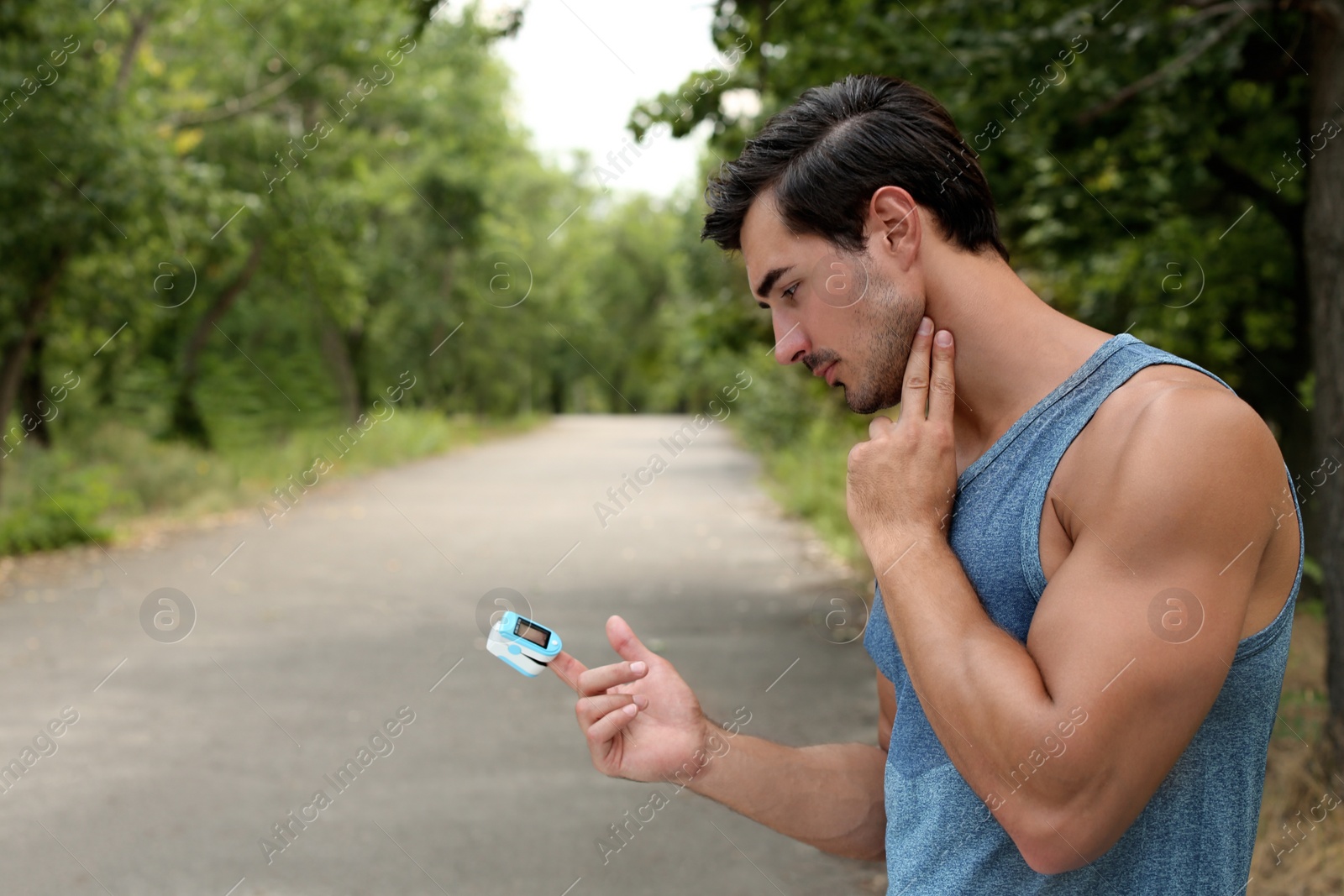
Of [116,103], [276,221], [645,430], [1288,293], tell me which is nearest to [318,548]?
[116,103]

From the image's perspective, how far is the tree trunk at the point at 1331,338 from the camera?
4.28 meters

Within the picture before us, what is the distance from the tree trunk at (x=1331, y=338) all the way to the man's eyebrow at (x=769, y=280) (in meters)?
3.42

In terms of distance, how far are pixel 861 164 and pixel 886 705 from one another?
2.69ft

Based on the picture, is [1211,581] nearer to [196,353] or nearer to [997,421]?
[997,421]

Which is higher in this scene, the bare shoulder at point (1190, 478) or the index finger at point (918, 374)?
the index finger at point (918, 374)

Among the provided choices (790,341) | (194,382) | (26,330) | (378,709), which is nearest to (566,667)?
(790,341)

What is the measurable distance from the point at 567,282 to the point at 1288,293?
123ft

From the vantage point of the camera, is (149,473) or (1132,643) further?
(149,473)

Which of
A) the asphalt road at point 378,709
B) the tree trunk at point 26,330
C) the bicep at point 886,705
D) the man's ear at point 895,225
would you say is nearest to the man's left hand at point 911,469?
the man's ear at point 895,225

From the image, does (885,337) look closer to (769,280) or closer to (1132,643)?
(769,280)

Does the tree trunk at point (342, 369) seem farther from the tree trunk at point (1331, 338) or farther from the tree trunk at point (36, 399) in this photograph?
the tree trunk at point (1331, 338)

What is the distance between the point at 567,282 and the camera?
44000 mm

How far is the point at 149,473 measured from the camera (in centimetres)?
1516

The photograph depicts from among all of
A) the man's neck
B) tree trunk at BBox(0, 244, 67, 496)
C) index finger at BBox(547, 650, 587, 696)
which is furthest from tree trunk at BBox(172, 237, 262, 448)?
the man's neck
